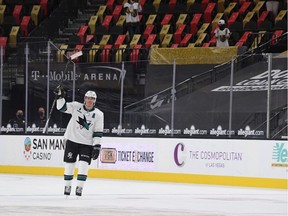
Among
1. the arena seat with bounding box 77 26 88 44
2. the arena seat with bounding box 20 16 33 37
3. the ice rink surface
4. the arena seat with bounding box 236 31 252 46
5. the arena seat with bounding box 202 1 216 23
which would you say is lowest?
the ice rink surface

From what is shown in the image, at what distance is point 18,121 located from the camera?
2234 centimetres

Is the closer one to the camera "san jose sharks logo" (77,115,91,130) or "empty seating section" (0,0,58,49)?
"san jose sharks logo" (77,115,91,130)

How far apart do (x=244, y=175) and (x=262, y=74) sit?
2.03 metres

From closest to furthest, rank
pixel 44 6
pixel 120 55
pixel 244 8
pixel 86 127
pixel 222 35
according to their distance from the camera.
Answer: pixel 86 127
pixel 120 55
pixel 222 35
pixel 244 8
pixel 44 6

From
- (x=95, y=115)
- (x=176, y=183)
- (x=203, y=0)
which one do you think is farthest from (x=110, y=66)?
(x=203, y=0)

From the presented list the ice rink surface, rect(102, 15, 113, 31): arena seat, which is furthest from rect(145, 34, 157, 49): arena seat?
the ice rink surface

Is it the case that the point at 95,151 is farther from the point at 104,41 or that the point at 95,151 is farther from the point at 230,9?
the point at 230,9

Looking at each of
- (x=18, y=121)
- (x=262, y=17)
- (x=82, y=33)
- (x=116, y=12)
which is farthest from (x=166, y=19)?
(x=18, y=121)

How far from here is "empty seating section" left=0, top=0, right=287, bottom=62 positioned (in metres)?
26.1

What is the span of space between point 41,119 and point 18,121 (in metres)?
0.58

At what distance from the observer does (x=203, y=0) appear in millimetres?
28328

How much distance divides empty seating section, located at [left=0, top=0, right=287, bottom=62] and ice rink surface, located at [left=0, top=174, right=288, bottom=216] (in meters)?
6.83

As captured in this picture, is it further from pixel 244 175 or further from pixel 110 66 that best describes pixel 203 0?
pixel 244 175

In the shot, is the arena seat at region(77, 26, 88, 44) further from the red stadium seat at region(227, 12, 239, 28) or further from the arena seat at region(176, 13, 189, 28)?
the red stadium seat at region(227, 12, 239, 28)
